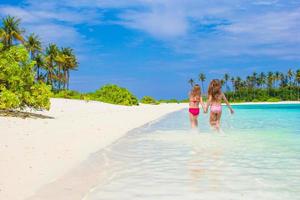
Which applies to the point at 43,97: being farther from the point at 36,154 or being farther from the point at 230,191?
the point at 230,191

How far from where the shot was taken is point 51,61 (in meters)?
87.8

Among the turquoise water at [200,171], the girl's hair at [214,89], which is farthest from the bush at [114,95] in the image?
the turquoise water at [200,171]

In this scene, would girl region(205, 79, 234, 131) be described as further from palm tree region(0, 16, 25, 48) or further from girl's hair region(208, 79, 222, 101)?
palm tree region(0, 16, 25, 48)

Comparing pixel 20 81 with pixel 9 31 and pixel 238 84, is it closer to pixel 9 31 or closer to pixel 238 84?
pixel 9 31

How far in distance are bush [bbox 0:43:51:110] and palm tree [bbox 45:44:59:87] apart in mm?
61832

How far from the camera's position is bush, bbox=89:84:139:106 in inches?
2521

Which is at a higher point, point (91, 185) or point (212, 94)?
point (212, 94)

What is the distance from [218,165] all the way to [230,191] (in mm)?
2447

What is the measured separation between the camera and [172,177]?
24.7 ft

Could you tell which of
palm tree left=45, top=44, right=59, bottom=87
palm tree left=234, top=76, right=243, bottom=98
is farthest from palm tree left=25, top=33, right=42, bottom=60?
palm tree left=234, top=76, right=243, bottom=98

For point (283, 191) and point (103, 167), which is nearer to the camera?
point (283, 191)

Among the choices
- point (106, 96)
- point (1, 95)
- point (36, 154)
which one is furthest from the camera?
point (106, 96)

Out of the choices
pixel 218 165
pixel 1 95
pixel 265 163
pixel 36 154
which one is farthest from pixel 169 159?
pixel 1 95

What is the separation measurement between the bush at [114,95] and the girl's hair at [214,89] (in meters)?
47.5
